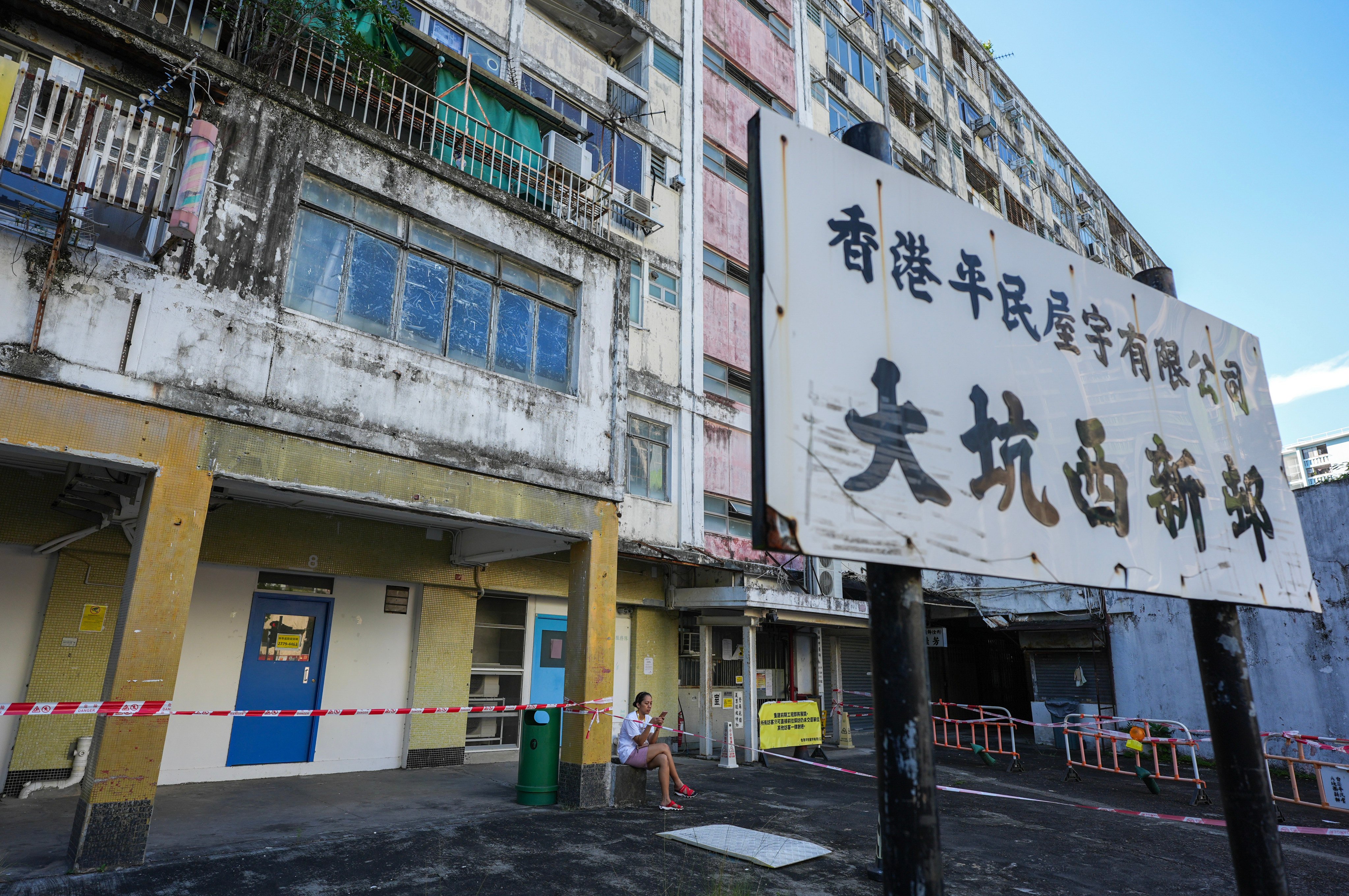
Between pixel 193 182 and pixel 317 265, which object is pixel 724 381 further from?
pixel 193 182

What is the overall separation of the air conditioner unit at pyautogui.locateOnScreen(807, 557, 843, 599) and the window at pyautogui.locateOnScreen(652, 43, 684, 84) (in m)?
12.2

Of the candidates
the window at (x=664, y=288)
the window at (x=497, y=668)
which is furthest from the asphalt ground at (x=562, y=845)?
the window at (x=664, y=288)

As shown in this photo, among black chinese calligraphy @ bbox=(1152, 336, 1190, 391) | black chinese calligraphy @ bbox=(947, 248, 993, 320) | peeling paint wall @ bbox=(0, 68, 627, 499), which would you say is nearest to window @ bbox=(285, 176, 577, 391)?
peeling paint wall @ bbox=(0, 68, 627, 499)

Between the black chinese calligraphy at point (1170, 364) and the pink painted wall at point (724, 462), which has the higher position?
the pink painted wall at point (724, 462)

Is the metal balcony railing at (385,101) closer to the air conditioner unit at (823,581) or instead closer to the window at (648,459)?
the window at (648,459)

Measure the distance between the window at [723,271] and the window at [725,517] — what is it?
17.8 ft

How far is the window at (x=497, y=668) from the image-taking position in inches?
460

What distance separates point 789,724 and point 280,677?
857 centimetres

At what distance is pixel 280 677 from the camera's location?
958 cm

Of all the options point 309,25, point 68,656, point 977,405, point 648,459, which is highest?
point 309,25

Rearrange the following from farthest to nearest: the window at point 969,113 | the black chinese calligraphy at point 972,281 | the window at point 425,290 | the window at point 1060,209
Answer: the window at point 1060,209, the window at point 969,113, the window at point 425,290, the black chinese calligraphy at point 972,281

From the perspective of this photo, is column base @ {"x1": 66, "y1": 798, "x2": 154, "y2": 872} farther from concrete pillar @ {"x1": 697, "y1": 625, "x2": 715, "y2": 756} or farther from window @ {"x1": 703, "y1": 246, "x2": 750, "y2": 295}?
window @ {"x1": 703, "y1": 246, "x2": 750, "y2": 295}

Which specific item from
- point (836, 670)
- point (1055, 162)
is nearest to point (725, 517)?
point (836, 670)

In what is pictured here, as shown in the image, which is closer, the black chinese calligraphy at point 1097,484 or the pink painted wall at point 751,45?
the black chinese calligraphy at point 1097,484
